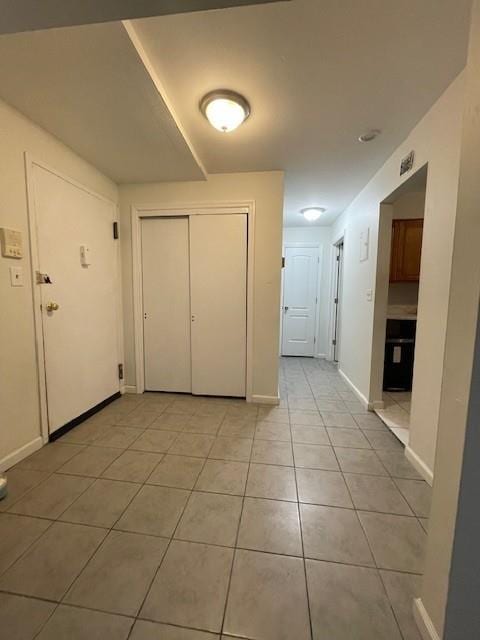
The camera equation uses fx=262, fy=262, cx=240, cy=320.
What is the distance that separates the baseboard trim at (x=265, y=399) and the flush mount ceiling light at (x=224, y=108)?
242cm

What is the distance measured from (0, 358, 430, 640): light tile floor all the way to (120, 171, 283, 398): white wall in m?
0.84

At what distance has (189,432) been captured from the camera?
7.24 feet

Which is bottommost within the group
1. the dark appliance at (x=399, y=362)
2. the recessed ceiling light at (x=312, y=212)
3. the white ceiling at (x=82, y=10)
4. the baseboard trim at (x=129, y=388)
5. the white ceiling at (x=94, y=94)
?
the baseboard trim at (x=129, y=388)

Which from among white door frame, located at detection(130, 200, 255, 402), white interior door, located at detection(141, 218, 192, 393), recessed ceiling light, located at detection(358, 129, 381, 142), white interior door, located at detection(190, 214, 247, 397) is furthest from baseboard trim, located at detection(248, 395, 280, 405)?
recessed ceiling light, located at detection(358, 129, 381, 142)

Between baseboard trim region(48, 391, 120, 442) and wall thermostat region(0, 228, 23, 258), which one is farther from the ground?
wall thermostat region(0, 228, 23, 258)

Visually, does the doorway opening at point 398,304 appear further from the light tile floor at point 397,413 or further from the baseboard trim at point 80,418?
the baseboard trim at point 80,418

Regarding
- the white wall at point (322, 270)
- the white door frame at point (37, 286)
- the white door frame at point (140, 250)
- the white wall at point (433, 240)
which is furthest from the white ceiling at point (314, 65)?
the white wall at point (322, 270)

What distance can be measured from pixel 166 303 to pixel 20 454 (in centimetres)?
175

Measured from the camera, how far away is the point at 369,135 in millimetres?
2041

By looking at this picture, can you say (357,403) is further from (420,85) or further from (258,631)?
(420,85)

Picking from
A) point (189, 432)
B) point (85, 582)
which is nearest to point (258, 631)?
point (85, 582)

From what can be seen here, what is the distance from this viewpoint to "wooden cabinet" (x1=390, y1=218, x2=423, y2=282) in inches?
128

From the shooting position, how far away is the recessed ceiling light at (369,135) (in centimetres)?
199

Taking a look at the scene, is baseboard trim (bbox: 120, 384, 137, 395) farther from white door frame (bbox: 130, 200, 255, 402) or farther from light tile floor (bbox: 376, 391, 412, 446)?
light tile floor (bbox: 376, 391, 412, 446)
